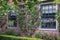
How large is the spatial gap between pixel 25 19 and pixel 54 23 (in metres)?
2.21

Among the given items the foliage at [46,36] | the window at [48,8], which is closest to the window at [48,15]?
the window at [48,8]

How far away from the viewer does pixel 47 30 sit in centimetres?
1404

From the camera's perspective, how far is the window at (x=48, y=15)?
14125mm

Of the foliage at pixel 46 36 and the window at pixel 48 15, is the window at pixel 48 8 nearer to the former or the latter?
the window at pixel 48 15

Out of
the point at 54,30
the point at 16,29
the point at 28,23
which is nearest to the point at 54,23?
the point at 54,30

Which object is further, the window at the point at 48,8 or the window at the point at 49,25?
the window at the point at 48,8

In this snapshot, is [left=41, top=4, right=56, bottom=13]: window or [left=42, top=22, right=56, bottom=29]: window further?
[left=41, top=4, right=56, bottom=13]: window

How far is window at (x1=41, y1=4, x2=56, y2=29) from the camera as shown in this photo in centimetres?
1412

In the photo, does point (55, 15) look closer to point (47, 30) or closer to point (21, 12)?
point (47, 30)

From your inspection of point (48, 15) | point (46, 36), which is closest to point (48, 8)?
point (48, 15)

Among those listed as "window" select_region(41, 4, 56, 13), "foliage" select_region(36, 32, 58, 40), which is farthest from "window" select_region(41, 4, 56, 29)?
"foliage" select_region(36, 32, 58, 40)

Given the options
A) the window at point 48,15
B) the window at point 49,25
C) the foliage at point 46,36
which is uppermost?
the window at point 48,15

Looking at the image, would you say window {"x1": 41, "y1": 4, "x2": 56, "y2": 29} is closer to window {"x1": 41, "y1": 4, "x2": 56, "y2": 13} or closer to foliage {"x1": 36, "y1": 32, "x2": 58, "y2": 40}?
window {"x1": 41, "y1": 4, "x2": 56, "y2": 13}

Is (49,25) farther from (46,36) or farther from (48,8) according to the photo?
(48,8)
